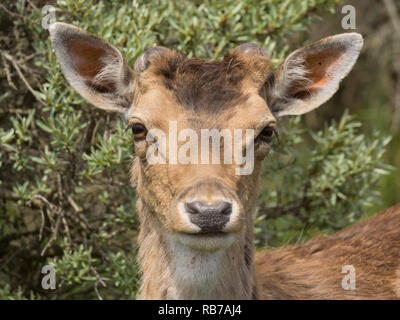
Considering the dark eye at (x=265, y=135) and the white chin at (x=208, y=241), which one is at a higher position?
the dark eye at (x=265, y=135)

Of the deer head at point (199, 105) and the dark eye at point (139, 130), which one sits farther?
the dark eye at point (139, 130)

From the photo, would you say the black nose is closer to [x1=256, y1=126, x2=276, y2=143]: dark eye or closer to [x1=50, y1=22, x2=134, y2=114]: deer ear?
[x1=256, y1=126, x2=276, y2=143]: dark eye

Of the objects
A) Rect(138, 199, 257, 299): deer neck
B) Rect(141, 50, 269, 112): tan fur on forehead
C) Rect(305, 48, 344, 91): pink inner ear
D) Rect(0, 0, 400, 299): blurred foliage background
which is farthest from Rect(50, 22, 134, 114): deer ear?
Rect(305, 48, 344, 91): pink inner ear

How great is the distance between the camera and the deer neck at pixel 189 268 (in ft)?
15.8

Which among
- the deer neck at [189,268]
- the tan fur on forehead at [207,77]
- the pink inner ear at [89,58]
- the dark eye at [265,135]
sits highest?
the pink inner ear at [89,58]

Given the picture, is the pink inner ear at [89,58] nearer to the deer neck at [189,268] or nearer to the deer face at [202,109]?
the deer face at [202,109]

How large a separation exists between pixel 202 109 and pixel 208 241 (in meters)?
1.00

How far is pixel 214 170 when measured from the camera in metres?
4.59

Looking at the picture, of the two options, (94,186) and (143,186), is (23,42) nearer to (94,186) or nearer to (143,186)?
(94,186)

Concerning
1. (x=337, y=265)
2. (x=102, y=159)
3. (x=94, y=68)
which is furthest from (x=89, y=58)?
(x=337, y=265)

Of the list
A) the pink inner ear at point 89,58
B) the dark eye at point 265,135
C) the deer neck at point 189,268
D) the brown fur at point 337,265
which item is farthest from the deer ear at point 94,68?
the brown fur at point 337,265

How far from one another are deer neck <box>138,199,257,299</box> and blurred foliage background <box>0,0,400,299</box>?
1.28 metres

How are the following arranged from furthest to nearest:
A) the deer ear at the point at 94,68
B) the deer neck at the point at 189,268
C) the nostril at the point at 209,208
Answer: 1. the deer ear at the point at 94,68
2. the deer neck at the point at 189,268
3. the nostril at the point at 209,208

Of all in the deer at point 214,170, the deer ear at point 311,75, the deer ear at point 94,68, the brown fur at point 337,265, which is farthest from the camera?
the brown fur at point 337,265
